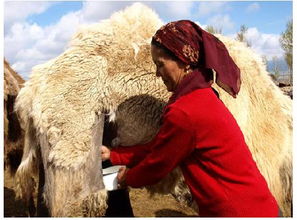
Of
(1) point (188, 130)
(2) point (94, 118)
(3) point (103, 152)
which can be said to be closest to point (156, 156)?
(1) point (188, 130)

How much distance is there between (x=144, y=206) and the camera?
17.9 feet

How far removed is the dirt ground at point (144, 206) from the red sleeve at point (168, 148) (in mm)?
3531

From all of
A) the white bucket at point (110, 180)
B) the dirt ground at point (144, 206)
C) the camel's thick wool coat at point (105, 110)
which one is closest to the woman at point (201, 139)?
the white bucket at point (110, 180)

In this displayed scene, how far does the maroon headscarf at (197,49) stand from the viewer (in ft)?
5.65

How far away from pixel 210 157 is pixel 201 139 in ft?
0.34

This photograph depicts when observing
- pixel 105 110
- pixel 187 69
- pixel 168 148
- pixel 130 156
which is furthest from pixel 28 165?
pixel 187 69

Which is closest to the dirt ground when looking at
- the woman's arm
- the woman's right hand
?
the woman's right hand

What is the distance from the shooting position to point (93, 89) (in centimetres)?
263

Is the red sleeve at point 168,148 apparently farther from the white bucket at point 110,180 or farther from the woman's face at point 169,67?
the white bucket at point 110,180

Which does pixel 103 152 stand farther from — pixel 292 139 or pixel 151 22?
pixel 292 139

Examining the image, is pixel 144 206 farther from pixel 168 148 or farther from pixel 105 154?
pixel 168 148

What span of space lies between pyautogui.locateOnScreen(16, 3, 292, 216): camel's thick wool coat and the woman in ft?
2.81

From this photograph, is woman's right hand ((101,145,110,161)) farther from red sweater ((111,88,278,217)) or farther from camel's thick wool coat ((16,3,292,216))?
red sweater ((111,88,278,217))

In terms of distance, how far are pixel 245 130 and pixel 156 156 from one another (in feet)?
3.84
